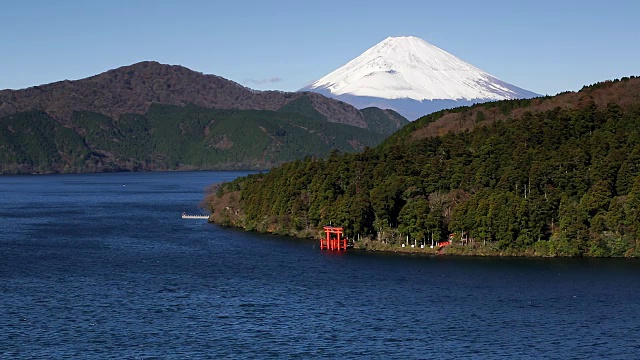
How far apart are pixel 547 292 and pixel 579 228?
18765 mm

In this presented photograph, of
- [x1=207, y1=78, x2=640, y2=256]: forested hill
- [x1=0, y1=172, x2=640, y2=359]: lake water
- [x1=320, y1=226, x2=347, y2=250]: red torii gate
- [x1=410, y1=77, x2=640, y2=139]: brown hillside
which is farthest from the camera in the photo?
[x1=410, y1=77, x2=640, y2=139]: brown hillside

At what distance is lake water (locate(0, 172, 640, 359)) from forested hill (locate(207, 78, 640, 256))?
396 centimetres

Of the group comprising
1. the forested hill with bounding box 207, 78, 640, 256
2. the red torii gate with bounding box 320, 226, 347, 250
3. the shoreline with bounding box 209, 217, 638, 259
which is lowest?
the shoreline with bounding box 209, 217, 638, 259

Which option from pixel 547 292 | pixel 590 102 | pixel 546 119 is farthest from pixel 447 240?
pixel 590 102

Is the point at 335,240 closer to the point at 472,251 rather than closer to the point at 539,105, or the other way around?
the point at 472,251

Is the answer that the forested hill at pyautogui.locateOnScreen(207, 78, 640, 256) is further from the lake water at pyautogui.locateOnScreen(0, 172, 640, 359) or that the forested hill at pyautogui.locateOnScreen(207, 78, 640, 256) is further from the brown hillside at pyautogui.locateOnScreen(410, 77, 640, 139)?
the lake water at pyautogui.locateOnScreen(0, 172, 640, 359)

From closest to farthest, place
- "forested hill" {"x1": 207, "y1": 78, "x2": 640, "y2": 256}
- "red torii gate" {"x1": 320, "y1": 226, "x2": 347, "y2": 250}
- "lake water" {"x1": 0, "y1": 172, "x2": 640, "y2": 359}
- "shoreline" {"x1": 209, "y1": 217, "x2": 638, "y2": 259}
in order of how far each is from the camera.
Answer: "lake water" {"x1": 0, "y1": 172, "x2": 640, "y2": 359} → "shoreline" {"x1": 209, "y1": 217, "x2": 638, "y2": 259} → "forested hill" {"x1": 207, "y1": 78, "x2": 640, "y2": 256} → "red torii gate" {"x1": 320, "y1": 226, "x2": 347, "y2": 250}

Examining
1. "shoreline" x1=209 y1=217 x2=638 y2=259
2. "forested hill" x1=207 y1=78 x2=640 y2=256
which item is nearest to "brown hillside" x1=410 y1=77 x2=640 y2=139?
"forested hill" x1=207 y1=78 x2=640 y2=256

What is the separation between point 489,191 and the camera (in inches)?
3681

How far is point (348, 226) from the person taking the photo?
9544cm

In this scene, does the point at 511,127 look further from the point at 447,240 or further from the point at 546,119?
the point at 447,240

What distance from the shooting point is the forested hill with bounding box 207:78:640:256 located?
285ft

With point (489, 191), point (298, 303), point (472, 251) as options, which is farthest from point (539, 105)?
point (298, 303)

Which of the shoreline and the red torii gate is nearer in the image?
the shoreline
